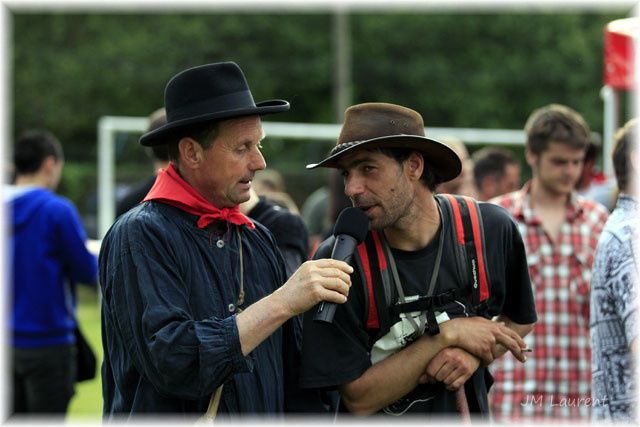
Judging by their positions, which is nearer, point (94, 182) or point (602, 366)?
point (602, 366)

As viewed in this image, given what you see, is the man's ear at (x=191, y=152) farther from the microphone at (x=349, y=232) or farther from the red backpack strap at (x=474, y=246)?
the red backpack strap at (x=474, y=246)

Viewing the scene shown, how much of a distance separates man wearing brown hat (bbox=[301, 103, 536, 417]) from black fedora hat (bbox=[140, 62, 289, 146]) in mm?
372

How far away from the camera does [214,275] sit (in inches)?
141

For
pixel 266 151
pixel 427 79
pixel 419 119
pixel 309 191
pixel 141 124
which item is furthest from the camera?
pixel 427 79

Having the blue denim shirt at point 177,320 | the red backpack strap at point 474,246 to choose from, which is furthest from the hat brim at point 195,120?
the red backpack strap at point 474,246

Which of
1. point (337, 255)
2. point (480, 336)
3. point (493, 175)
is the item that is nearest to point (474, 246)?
point (480, 336)

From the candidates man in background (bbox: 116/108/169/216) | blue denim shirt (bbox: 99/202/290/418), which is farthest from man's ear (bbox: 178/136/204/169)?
man in background (bbox: 116/108/169/216)

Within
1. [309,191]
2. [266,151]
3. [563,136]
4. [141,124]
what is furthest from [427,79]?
[563,136]

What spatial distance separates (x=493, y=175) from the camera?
27.4 feet

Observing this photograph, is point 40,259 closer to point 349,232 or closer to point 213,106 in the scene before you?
point 213,106

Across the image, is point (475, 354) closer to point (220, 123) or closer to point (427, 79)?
point (220, 123)

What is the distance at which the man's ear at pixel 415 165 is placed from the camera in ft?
12.4

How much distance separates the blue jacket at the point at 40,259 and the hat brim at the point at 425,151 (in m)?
3.56

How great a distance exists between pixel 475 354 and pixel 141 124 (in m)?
8.79
